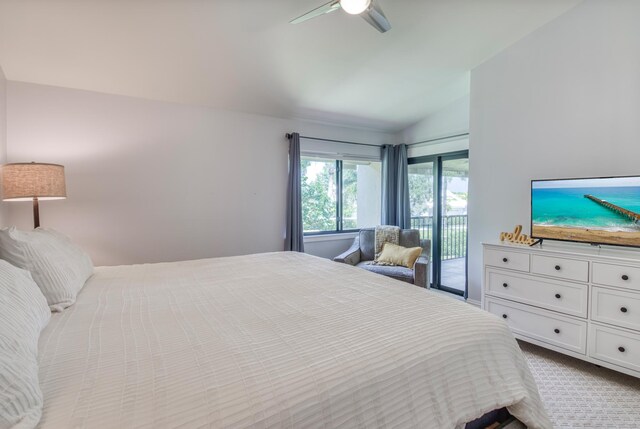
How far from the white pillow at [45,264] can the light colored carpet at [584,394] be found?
263cm

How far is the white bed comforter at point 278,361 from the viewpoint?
2.60 ft

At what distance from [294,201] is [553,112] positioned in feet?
9.05

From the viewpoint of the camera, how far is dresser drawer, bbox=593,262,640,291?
2049 millimetres

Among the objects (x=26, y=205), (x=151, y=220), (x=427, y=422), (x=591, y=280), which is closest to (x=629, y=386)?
(x=591, y=280)

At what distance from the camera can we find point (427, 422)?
1.01 meters

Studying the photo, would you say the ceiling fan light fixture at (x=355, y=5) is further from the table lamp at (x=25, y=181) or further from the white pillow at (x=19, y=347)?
the table lamp at (x=25, y=181)

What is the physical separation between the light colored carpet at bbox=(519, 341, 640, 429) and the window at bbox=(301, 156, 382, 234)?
108 inches

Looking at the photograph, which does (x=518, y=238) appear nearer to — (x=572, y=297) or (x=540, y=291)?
(x=540, y=291)

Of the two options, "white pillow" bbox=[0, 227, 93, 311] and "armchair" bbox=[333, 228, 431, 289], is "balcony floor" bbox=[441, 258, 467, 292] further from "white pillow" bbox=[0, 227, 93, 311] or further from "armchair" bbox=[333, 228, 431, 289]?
"white pillow" bbox=[0, 227, 93, 311]

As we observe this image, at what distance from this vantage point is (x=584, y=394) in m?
2.03

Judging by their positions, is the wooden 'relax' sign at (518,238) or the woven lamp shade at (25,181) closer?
the woven lamp shade at (25,181)

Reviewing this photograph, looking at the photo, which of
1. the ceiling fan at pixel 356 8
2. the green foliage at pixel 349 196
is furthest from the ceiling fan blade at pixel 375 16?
the green foliage at pixel 349 196

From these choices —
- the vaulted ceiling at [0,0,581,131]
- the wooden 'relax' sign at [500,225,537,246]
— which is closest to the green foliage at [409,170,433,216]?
the vaulted ceiling at [0,0,581,131]

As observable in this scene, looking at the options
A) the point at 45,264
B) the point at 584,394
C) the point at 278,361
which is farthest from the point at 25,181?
the point at 584,394
